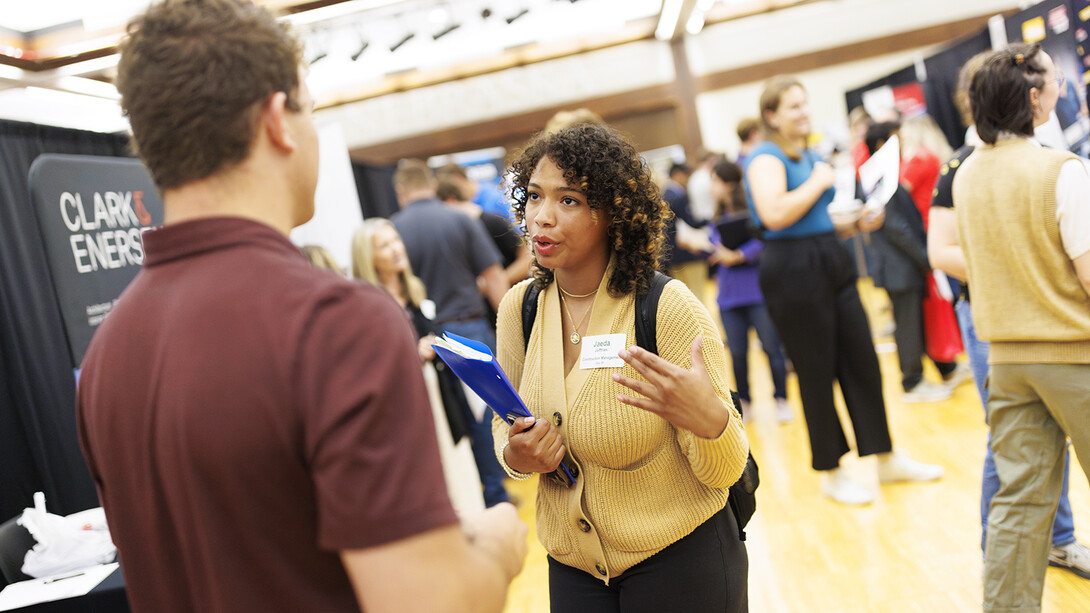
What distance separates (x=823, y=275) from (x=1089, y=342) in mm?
1329

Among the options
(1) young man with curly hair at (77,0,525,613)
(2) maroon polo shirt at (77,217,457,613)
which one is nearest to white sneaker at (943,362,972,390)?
(1) young man with curly hair at (77,0,525,613)

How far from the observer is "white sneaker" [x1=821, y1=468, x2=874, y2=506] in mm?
3510

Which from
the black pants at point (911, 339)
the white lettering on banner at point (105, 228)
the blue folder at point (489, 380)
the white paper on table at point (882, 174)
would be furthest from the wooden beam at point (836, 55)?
the blue folder at point (489, 380)

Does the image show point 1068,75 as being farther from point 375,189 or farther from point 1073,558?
point 375,189

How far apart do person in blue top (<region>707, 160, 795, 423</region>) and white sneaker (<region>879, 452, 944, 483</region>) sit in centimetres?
134

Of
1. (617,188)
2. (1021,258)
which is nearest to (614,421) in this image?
(617,188)

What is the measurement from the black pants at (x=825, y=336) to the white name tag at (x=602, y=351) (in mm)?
2067

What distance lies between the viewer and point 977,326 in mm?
2201

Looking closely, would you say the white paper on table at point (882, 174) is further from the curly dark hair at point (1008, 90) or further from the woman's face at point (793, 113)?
the curly dark hair at point (1008, 90)

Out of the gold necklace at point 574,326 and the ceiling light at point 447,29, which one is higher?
the ceiling light at point 447,29

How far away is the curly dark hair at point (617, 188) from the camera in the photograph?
5.16ft

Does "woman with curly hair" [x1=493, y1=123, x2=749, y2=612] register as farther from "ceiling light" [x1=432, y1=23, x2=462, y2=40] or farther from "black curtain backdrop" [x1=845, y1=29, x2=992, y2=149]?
"ceiling light" [x1=432, y1=23, x2=462, y2=40]

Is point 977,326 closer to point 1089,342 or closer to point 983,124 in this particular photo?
point 1089,342

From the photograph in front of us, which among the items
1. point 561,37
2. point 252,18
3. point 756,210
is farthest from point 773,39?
point 252,18
